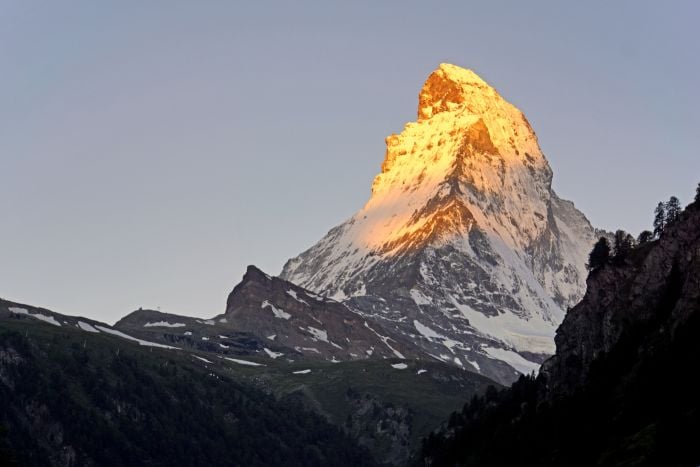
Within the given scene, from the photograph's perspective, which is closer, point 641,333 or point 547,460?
point 547,460

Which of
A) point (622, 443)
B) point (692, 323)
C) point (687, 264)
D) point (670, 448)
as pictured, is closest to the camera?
point (670, 448)

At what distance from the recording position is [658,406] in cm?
15375

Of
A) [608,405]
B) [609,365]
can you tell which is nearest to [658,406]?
[608,405]

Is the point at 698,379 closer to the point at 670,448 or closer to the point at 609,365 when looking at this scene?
the point at 670,448

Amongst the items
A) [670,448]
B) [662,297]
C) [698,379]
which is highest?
[662,297]

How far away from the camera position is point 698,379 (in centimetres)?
15162

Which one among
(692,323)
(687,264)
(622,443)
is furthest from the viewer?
(687,264)

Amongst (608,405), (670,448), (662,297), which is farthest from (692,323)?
(670,448)

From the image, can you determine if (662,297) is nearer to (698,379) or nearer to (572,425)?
(572,425)

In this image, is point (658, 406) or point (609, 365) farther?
point (609, 365)

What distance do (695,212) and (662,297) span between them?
1187cm

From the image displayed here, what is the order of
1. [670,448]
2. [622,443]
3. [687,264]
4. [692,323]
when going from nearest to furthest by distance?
[670,448]
[622,443]
[692,323]
[687,264]

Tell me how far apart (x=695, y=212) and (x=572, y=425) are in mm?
36456

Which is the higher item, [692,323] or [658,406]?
[692,323]
